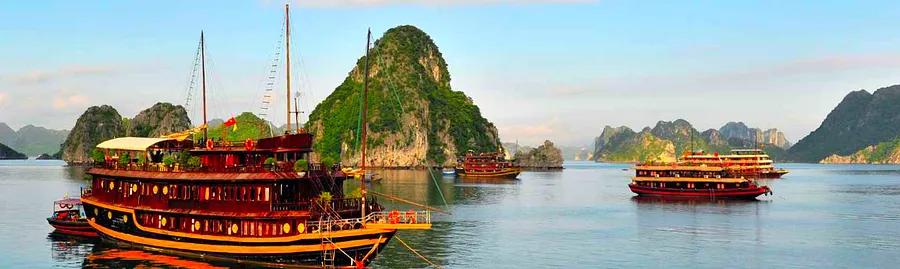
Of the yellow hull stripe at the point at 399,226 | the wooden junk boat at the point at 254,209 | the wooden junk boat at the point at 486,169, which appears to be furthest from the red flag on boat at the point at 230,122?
the wooden junk boat at the point at 486,169

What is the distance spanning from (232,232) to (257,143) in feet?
15.6

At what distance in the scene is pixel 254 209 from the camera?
39562mm

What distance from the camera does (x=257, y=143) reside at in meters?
41.6

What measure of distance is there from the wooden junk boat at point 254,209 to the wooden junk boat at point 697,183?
6524 cm

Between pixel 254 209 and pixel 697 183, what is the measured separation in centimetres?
7099

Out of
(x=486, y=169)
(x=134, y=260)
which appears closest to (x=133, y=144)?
(x=134, y=260)

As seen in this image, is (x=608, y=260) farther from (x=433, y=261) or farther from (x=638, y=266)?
(x=433, y=261)

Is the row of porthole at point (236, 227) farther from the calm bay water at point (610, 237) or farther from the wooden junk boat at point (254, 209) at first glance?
the calm bay water at point (610, 237)

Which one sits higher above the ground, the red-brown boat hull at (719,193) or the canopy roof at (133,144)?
the canopy roof at (133,144)

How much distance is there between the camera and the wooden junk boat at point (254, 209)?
1494 inches

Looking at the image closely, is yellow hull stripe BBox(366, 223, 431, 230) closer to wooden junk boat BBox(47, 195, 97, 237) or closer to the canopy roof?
the canopy roof

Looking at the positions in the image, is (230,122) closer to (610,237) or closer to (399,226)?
(399,226)

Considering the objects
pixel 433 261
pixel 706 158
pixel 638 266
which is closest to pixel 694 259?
pixel 638 266

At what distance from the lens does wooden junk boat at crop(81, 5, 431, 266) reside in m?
37.9
